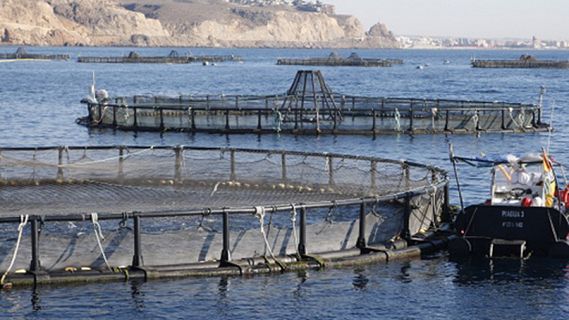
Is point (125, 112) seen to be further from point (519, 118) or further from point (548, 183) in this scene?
point (548, 183)

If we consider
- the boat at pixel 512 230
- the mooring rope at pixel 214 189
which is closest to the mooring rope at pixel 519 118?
the mooring rope at pixel 214 189

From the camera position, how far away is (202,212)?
26.4m

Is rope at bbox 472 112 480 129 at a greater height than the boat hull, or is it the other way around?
the boat hull

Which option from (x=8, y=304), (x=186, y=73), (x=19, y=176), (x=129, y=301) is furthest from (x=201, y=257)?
(x=186, y=73)

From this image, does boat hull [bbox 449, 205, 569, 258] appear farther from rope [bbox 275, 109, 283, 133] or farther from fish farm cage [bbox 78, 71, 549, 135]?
rope [bbox 275, 109, 283, 133]

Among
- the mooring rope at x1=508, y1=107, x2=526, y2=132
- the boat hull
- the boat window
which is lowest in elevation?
the mooring rope at x1=508, y1=107, x2=526, y2=132

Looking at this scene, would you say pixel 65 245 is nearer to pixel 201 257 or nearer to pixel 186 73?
pixel 201 257

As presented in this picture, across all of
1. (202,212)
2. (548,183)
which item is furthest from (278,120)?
(202,212)

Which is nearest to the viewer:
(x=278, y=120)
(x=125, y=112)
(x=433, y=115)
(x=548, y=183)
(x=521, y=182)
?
(x=548, y=183)

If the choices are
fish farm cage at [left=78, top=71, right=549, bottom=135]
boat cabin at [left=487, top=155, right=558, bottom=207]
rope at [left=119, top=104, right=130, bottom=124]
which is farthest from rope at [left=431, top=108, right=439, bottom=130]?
boat cabin at [left=487, top=155, right=558, bottom=207]

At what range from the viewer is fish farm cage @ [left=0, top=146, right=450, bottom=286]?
26.2m

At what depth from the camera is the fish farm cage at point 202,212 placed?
2625 cm

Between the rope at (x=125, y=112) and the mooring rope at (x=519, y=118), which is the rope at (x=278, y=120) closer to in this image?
the rope at (x=125, y=112)

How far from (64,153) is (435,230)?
13757mm
